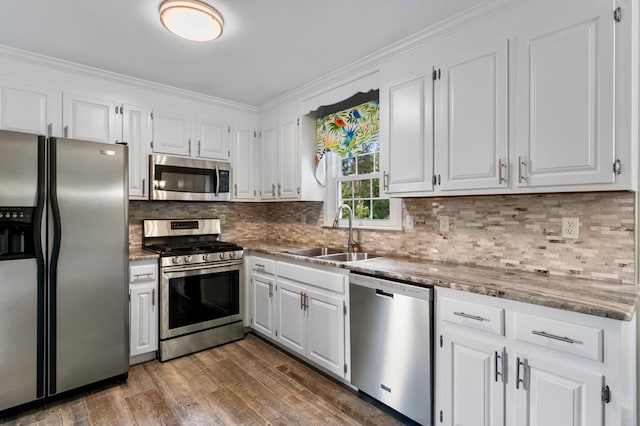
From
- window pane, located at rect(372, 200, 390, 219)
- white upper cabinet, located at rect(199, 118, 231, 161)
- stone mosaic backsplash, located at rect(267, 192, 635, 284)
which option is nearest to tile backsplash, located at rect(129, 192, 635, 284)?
stone mosaic backsplash, located at rect(267, 192, 635, 284)

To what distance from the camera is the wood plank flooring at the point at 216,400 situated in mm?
2055

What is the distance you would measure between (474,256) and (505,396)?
35.1 inches

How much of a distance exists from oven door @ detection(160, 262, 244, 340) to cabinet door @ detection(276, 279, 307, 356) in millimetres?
547

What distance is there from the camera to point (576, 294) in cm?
147

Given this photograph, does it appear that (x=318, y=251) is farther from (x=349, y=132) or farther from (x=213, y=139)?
(x=213, y=139)

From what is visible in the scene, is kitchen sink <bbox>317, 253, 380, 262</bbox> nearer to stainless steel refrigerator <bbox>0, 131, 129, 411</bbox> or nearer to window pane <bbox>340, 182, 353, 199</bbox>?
window pane <bbox>340, 182, 353, 199</bbox>

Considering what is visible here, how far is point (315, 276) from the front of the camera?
2.57 m

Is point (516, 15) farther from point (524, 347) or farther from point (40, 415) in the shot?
point (40, 415)

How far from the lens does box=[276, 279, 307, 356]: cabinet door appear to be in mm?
2727

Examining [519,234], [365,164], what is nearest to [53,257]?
[365,164]

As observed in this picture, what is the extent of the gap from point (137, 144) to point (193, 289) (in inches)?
55.6

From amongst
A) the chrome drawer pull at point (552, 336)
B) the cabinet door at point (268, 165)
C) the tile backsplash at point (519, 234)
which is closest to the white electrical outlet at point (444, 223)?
the tile backsplash at point (519, 234)

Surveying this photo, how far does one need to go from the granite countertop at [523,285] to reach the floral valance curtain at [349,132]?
47.5 inches

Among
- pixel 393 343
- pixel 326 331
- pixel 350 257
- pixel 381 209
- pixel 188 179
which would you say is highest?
→ pixel 188 179
